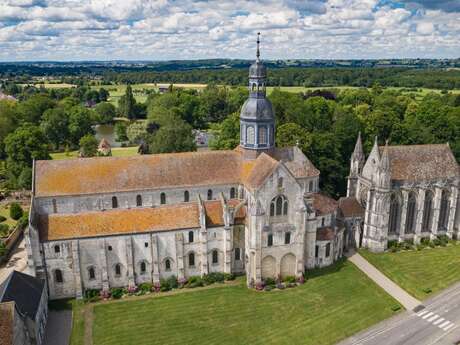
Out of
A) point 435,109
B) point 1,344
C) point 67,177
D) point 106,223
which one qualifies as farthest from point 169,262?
point 435,109

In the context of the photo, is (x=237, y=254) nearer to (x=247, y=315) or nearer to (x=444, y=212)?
(x=247, y=315)

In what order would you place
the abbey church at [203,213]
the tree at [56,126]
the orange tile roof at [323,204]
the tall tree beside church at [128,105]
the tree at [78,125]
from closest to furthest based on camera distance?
the abbey church at [203,213] < the orange tile roof at [323,204] < the tree at [56,126] < the tree at [78,125] < the tall tree beside church at [128,105]

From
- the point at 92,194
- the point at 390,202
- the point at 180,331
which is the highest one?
the point at 92,194

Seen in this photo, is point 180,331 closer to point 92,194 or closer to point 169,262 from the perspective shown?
point 169,262

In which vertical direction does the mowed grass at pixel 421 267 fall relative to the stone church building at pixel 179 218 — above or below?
below

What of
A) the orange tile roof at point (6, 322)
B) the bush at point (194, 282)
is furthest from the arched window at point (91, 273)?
the orange tile roof at point (6, 322)

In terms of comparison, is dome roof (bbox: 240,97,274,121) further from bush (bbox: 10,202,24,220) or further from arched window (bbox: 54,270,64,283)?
bush (bbox: 10,202,24,220)

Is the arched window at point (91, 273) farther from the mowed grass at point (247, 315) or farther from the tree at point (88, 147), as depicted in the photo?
the tree at point (88, 147)
